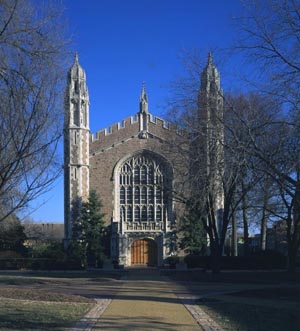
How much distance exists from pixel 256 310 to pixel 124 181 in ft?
111

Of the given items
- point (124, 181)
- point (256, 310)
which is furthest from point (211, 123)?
point (124, 181)

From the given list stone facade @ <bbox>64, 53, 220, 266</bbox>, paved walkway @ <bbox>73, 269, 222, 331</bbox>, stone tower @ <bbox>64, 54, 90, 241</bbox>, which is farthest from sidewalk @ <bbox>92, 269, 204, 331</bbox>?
stone facade @ <bbox>64, 53, 220, 266</bbox>

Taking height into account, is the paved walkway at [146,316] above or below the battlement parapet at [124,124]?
below

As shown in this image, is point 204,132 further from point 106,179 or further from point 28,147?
point 106,179

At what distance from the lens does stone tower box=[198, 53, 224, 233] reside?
20906 mm

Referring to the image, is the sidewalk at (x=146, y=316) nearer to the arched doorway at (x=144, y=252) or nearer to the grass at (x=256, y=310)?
the grass at (x=256, y=310)

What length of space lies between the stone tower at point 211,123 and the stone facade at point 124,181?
76.0 feet

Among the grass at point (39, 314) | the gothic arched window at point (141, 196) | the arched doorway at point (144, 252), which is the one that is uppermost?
the gothic arched window at point (141, 196)

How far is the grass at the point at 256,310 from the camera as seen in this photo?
1170 centimetres

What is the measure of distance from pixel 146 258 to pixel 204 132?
87.0 ft

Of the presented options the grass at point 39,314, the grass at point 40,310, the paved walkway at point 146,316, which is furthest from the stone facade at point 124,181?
the grass at point 39,314

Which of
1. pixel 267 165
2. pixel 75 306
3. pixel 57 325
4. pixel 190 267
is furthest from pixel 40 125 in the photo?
pixel 190 267

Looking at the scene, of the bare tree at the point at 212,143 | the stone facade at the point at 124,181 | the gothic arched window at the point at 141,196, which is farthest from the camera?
the gothic arched window at the point at 141,196

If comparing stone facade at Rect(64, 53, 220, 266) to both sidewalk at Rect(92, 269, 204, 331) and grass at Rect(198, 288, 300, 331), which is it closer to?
grass at Rect(198, 288, 300, 331)
